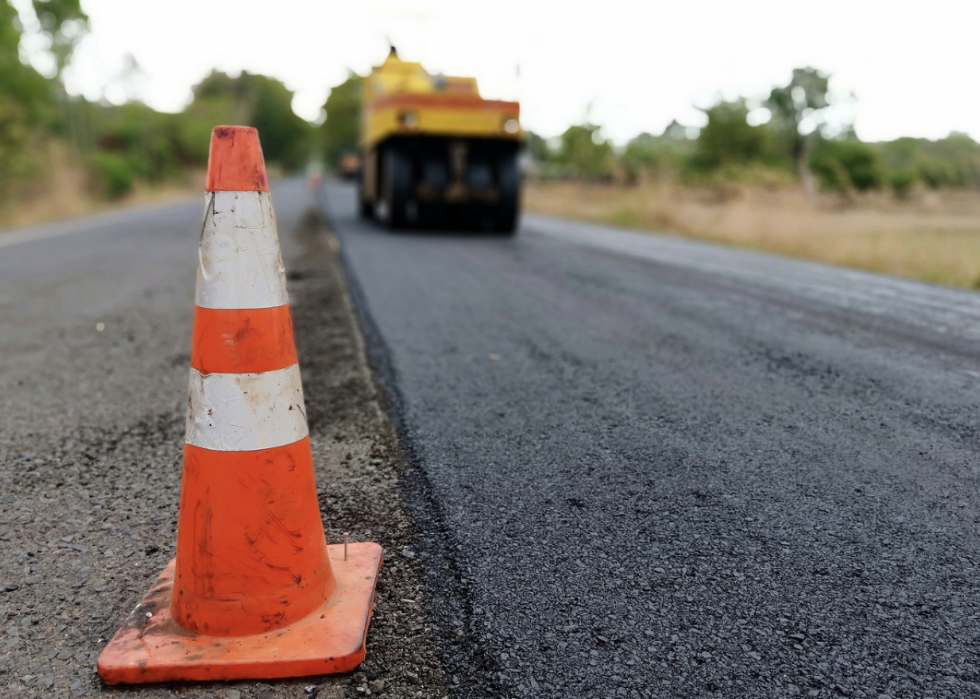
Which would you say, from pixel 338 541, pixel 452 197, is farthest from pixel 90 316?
pixel 452 197

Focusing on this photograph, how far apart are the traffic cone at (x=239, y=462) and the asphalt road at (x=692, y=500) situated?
0.36 metres

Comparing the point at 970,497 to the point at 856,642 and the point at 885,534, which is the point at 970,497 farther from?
the point at 856,642

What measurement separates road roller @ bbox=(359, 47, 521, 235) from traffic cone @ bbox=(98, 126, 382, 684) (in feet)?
29.6

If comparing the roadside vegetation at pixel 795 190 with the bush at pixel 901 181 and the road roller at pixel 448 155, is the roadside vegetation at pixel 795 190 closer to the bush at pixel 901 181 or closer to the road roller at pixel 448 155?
the bush at pixel 901 181

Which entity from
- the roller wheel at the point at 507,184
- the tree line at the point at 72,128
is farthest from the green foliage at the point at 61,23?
the roller wheel at the point at 507,184

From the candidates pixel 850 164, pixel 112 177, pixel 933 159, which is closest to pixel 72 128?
pixel 112 177

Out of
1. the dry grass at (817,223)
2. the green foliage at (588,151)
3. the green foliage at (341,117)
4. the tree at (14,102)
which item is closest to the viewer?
the dry grass at (817,223)

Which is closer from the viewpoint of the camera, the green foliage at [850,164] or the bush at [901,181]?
the bush at [901,181]

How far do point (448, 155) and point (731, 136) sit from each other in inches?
1316

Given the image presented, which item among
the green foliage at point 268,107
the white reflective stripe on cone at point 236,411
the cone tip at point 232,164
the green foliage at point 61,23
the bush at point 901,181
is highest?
the green foliage at point 268,107

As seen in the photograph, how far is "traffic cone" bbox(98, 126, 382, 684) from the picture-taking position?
5.31 ft

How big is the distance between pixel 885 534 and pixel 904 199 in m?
27.9

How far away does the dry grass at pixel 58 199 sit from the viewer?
55.6 ft

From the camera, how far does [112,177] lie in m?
29.2
